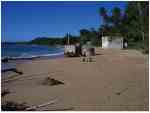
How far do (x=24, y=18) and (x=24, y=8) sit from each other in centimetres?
17

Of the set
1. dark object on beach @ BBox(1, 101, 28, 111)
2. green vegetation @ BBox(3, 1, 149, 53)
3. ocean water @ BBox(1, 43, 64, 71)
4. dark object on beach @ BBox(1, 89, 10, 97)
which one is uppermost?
green vegetation @ BBox(3, 1, 149, 53)

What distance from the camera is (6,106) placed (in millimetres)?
2232

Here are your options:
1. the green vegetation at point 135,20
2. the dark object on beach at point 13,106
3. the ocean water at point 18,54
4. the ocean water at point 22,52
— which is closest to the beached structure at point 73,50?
the ocean water at point 18,54

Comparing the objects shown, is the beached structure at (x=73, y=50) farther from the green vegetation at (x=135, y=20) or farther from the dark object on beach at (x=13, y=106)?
the dark object on beach at (x=13, y=106)

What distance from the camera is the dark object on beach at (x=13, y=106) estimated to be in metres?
2.17

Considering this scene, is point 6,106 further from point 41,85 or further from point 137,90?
point 137,90

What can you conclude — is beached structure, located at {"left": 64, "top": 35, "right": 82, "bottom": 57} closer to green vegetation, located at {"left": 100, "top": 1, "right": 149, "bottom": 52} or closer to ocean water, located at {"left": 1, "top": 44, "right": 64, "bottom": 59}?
ocean water, located at {"left": 1, "top": 44, "right": 64, "bottom": 59}

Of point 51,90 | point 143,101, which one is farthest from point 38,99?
point 143,101

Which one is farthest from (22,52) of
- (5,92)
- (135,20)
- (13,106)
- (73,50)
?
(13,106)

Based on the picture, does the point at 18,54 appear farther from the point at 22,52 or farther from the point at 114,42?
the point at 114,42

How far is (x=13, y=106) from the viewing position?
2.25 meters

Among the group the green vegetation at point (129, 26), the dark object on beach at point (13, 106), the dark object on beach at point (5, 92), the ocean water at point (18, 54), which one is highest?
the green vegetation at point (129, 26)

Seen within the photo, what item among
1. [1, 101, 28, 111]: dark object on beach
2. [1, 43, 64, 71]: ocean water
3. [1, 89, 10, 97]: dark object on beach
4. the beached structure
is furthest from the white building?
[1, 101, 28, 111]: dark object on beach

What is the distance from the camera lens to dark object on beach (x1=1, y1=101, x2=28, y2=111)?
2171 millimetres
